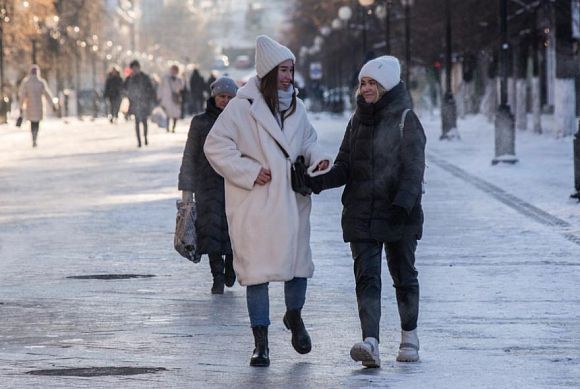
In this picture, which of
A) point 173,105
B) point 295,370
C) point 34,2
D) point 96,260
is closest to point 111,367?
point 295,370

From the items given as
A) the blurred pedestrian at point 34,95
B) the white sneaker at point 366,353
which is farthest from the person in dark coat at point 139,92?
the white sneaker at point 366,353

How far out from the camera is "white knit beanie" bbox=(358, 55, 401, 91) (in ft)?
31.1

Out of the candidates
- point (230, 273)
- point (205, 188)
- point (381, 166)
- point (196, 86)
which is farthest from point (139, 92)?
point (196, 86)

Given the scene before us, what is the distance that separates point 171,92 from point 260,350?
3888 centimetres

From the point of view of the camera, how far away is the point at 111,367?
947cm

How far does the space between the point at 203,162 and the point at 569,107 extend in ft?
94.4

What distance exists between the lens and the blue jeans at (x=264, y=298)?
971 cm

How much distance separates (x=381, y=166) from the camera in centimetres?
955

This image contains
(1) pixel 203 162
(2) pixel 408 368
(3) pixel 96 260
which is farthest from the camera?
(3) pixel 96 260

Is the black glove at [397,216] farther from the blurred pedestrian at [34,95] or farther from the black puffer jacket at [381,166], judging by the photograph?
the blurred pedestrian at [34,95]

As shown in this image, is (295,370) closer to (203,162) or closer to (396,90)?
(396,90)

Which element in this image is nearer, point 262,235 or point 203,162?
point 262,235

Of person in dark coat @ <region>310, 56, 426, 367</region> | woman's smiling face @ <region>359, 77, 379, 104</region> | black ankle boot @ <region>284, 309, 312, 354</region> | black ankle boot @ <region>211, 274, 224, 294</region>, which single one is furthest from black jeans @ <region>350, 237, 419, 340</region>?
black ankle boot @ <region>211, 274, 224, 294</region>

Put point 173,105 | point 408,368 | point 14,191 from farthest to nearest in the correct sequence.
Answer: point 173,105 < point 14,191 < point 408,368
